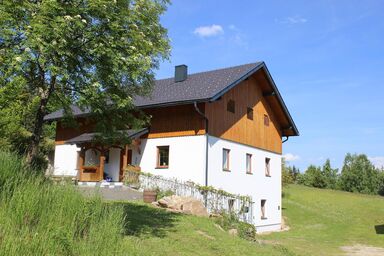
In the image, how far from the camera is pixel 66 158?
28422 millimetres

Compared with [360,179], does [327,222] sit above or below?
below

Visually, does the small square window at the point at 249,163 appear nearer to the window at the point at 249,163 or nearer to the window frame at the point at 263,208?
the window at the point at 249,163

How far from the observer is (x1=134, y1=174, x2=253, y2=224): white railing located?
20.6m

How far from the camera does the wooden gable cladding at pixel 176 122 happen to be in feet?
73.7

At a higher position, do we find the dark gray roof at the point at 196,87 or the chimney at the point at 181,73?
the chimney at the point at 181,73

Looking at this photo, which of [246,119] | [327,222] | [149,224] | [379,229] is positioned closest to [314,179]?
[327,222]

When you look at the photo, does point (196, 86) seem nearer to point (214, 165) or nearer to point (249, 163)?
point (214, 165)

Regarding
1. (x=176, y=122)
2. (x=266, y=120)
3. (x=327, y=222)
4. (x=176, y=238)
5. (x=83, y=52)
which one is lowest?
(x=327, y=222)

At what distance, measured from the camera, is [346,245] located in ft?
68.0

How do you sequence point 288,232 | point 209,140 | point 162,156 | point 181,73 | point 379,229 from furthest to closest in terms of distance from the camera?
point 379,229 → point 181,73 → point 288,232 → point 162,156 → point 209,140

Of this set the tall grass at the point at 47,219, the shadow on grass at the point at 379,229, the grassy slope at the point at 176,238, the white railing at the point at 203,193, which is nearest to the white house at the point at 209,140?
the white railing at the point at 203,193

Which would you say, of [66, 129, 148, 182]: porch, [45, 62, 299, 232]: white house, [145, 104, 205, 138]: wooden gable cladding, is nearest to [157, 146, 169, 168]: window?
[45, 62, 299, 232]: white house

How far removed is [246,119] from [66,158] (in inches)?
476

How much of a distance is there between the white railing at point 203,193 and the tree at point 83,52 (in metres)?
10.6
